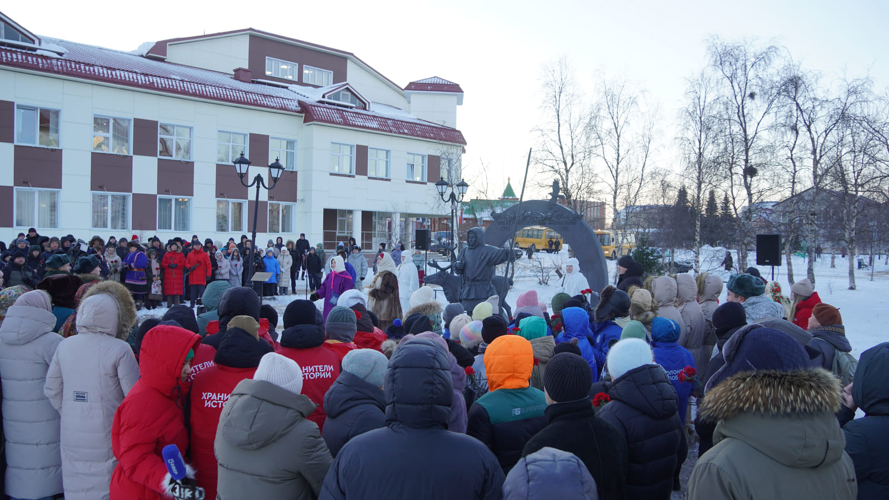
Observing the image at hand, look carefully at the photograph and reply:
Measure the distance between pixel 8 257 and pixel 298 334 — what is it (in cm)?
986

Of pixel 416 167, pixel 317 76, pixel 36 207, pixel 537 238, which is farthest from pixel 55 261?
pixel 537 238

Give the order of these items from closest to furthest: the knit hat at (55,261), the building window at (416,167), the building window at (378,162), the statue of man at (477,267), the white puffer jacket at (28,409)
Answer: the white puffer jacket at (28,409) < the knit hat at (55,261) < the statue of man at (477,267) < the building window at (378,162) < the building window at (416,167)

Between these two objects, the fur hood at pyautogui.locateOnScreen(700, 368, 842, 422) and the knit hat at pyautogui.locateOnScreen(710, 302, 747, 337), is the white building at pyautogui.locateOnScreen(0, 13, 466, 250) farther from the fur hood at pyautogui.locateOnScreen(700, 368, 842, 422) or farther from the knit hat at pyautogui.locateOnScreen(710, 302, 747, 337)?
the fur hood at pyautogui.locateOnScreen(700, 368, 842, 422)

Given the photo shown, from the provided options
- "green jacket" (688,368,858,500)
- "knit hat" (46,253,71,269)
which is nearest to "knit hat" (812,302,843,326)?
"green jacket" (688,368,858,500)

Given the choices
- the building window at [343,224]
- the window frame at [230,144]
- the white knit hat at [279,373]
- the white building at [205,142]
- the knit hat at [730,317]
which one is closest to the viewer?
the white knit hat at [279,373]

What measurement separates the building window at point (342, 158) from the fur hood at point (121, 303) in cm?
2454

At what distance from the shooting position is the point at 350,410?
283 cm

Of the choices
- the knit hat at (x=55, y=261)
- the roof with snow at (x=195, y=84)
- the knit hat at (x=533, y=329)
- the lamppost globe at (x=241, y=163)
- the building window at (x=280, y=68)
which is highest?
the building window at (x=280, y=68)

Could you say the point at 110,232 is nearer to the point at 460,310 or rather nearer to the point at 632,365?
the point at 460,310

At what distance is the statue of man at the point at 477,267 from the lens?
908 centimetres

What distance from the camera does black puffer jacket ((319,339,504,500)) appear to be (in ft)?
6.15

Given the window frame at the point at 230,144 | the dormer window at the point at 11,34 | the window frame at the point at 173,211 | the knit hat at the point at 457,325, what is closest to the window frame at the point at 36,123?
the dormer window at the point at 11,34

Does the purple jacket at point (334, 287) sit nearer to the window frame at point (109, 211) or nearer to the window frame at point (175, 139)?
the window frame at point (109, 211)

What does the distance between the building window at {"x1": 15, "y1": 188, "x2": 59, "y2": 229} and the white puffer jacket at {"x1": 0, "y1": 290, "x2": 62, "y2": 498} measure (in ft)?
69.5
